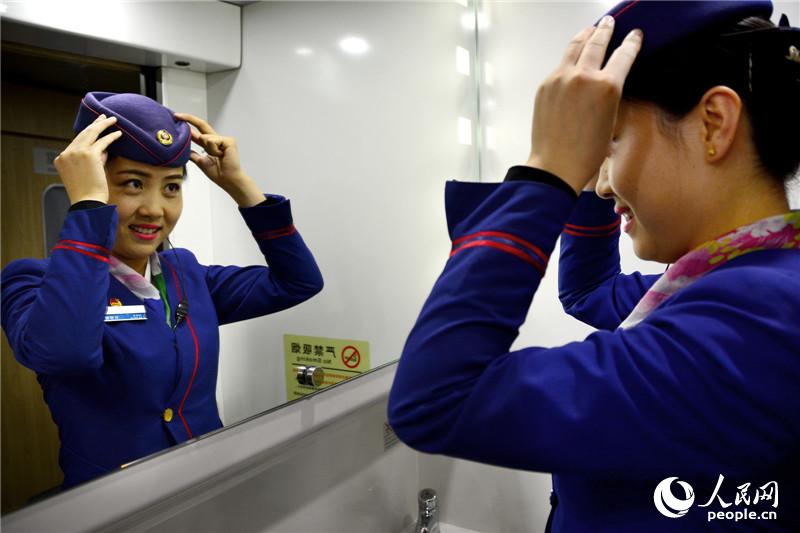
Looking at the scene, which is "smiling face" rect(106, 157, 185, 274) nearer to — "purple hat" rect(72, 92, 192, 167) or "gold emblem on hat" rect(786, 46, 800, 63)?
"purple hat" rect(72, 92, 192, 167)

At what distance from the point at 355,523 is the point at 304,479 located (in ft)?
0.76

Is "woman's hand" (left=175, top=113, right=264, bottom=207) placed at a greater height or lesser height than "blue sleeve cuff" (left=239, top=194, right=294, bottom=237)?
greater

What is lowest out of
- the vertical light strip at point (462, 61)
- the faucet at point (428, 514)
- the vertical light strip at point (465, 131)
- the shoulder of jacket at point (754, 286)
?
the faucet at point (428, 514)

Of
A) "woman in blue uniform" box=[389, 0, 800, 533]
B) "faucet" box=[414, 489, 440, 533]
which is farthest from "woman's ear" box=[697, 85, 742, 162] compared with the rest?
"faucet" box=[414, 489, 440, 533]

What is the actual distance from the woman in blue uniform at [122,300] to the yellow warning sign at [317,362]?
0.68ft

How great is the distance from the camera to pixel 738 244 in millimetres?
500

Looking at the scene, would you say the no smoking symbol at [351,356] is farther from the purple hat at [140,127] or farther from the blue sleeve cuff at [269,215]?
the purple hat at [140,127]

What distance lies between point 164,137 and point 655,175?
2.13ft

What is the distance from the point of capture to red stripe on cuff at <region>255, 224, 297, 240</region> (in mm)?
1036

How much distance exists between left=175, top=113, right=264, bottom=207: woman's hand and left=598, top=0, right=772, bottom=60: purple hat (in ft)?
2.16

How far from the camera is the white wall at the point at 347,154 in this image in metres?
1.03

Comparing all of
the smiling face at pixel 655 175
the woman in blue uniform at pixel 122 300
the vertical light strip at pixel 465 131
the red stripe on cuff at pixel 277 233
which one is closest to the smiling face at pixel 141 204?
the woman in blue uniform at pixel 122 300

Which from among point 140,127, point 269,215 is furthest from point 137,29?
point 269,215

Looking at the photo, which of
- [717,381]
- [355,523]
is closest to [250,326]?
[355,523]
